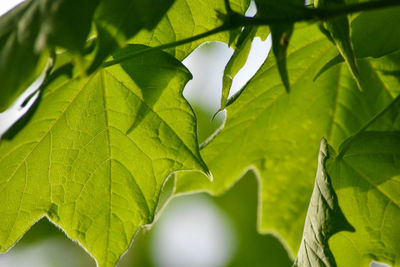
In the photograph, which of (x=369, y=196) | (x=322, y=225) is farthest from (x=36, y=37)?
(x=369, y=196)

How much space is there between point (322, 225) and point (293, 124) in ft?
1.74

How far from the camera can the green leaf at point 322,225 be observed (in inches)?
37.6

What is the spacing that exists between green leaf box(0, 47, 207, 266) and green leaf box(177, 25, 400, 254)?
0.24m

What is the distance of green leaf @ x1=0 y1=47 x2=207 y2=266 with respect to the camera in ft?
3.87

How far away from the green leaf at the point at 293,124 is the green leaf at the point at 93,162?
243 mm

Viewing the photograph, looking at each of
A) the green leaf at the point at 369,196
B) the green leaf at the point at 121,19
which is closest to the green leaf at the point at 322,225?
the green leaf at the point at 369,196

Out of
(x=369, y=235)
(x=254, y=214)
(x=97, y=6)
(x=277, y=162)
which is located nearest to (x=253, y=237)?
(x=254, y=214)

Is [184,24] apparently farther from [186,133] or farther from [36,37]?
[36,37]

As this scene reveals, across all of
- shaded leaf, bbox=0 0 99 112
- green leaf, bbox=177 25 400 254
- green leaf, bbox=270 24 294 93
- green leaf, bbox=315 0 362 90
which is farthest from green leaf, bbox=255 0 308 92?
green leaf, bbox=177 25 400 254

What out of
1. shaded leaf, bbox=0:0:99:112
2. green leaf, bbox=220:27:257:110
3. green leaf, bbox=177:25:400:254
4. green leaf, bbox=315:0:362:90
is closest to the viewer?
shaded leaf, bbox=0:0:99:112

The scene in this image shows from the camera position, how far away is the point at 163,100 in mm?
1149

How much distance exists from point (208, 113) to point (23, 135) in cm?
284

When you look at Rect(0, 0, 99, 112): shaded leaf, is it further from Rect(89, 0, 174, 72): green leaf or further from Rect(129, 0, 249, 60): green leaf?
Rect(129, 0, 249, 60): green leaf

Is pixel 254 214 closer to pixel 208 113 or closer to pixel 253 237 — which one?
pixel 253 237
